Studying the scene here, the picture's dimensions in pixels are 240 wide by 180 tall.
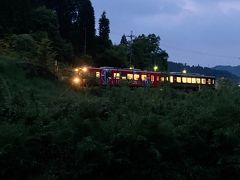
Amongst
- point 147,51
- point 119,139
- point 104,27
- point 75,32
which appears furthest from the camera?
point 147,51

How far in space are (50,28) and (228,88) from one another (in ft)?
195

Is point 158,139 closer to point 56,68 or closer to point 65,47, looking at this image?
point 56,68

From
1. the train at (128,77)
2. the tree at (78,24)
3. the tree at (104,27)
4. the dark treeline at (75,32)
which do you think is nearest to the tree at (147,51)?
the dark treeline at (75,32)

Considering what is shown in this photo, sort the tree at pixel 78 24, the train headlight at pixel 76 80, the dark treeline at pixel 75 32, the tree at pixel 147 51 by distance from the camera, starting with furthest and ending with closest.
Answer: the tree at pixel 147 51 < the tree at pixel 78 24 < the dark treeline at pixel 75 32 < the train headlight at pixel 76 80

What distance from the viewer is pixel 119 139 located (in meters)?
9.64

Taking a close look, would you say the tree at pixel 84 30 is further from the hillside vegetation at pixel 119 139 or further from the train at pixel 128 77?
the hillside vegetation at pixel 119 139

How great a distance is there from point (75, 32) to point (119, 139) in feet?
273

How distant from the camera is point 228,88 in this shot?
1405 centimetres

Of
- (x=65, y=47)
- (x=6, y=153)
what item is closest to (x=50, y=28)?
(x=65, y=47)

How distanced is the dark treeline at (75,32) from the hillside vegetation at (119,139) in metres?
40.2

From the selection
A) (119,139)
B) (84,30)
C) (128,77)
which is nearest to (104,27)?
(84,30)

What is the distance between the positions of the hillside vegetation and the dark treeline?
40154 millimetres

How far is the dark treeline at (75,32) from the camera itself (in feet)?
214

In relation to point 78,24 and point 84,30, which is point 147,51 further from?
point 78,24
